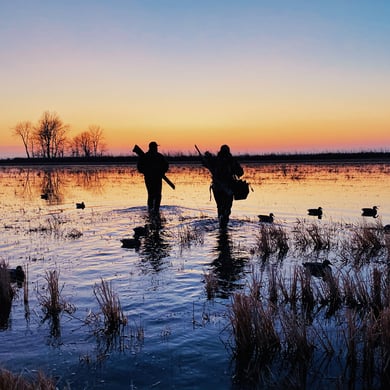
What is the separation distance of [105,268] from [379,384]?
622 cm

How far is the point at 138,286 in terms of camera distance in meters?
8.16

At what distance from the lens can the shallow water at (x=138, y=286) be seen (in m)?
5.05

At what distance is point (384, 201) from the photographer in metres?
21.1

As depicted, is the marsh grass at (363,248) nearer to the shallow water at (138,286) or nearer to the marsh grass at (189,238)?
the shallow water at (138,286)

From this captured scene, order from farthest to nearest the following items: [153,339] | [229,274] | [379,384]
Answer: [229,274] → [153,339] → [379,384]

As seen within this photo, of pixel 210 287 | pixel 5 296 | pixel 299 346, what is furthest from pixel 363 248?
pixel 5 296

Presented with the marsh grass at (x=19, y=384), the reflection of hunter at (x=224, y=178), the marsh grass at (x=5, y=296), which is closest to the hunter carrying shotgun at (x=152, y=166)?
the reflection of hunter at (x=224, y=178)

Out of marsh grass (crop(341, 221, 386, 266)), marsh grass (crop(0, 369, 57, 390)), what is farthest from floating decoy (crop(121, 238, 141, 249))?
marsh grass (crop(0, 369, 57, 390))

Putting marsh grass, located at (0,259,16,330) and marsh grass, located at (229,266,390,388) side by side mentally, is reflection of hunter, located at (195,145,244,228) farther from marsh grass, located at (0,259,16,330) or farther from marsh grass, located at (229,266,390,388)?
marsh grass, located at (229,266,390,388)

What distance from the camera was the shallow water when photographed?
505 centimetres

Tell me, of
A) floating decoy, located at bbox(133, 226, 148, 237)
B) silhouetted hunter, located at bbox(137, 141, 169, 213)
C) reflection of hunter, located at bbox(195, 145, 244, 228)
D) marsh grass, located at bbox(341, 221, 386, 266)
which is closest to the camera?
marsh grass, located at bbox(341, 221, 386, 266)

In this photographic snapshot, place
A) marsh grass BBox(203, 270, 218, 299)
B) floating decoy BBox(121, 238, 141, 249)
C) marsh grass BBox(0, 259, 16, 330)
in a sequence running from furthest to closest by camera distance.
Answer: floating decoy BBox(121, 238, 141, 249), marsh grass BBox(203, 270, 218, 299), marsh grass BBox(0, 259, 16, 330)

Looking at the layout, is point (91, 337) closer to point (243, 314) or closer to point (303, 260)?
point (243, 314)

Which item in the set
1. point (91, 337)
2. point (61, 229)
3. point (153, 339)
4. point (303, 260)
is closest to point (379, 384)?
point (153, 339)
